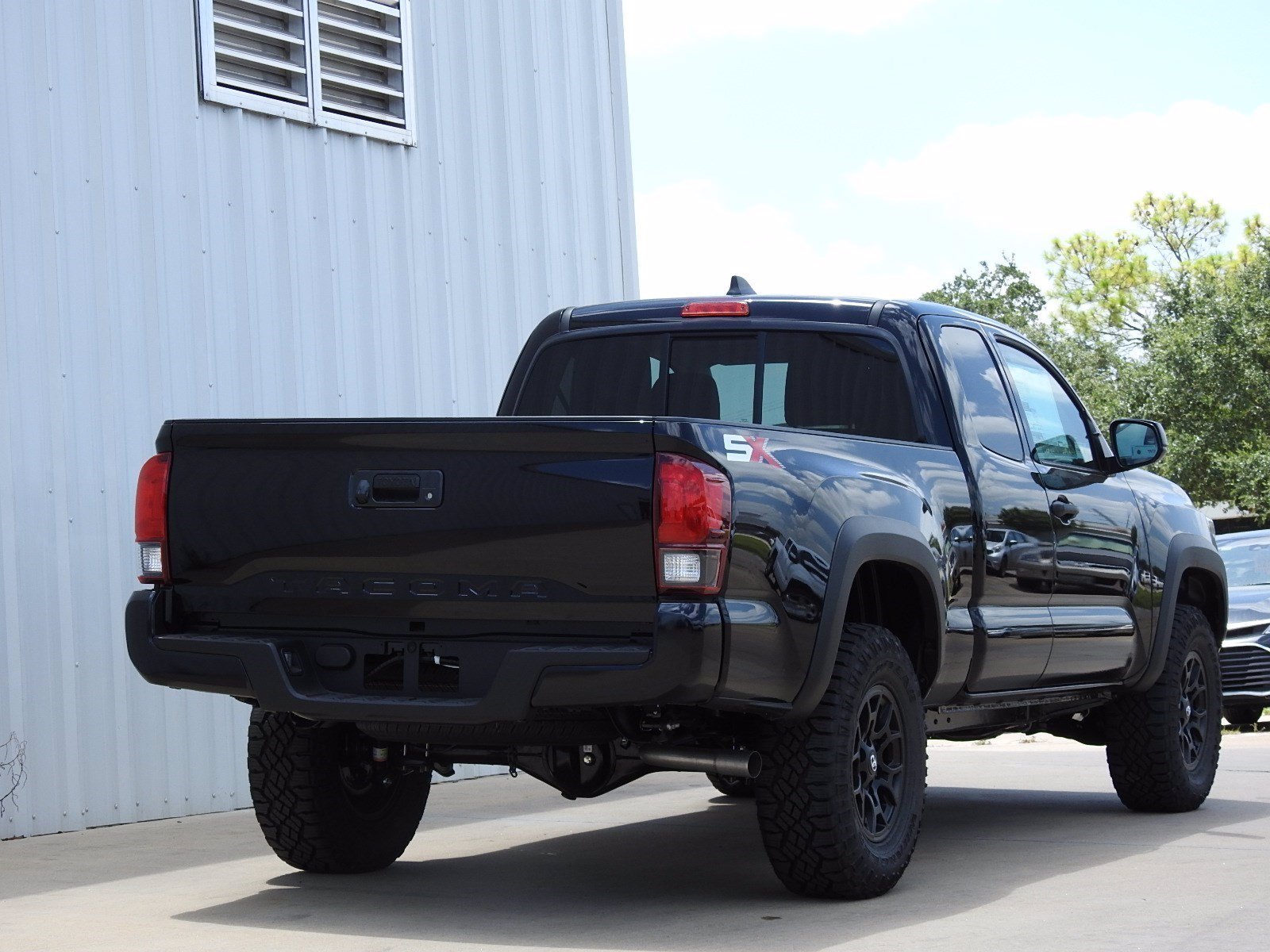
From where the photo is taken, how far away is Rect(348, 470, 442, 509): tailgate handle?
534 cm

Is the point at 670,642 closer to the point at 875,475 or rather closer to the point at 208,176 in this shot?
the point at 875,475

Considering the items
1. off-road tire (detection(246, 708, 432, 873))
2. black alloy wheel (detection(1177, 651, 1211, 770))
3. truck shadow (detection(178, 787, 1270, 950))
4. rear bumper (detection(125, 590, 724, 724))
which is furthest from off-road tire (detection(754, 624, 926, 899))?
black alloy wheel (detection(1177, 651, 1211, 770))

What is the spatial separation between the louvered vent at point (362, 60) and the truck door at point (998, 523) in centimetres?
440

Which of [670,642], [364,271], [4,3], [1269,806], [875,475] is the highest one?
[4,3]

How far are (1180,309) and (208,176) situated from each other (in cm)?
2960

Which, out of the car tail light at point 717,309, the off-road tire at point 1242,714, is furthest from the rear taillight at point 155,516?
the off-road tire at point 1242,714

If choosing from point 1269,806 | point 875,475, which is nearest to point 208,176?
point 875,475

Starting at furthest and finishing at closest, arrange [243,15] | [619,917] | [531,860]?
[243,15]
[531,860]
[619,917]

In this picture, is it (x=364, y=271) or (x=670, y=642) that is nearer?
(x=670, y=642)

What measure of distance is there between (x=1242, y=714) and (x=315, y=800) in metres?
9.17

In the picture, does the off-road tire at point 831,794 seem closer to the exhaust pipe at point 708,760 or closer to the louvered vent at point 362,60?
the exhaust pipe at point 708,760

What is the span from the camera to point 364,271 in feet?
32.8

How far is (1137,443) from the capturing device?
25.5ft

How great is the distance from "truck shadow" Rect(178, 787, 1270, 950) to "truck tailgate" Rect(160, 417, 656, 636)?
3.23ft
